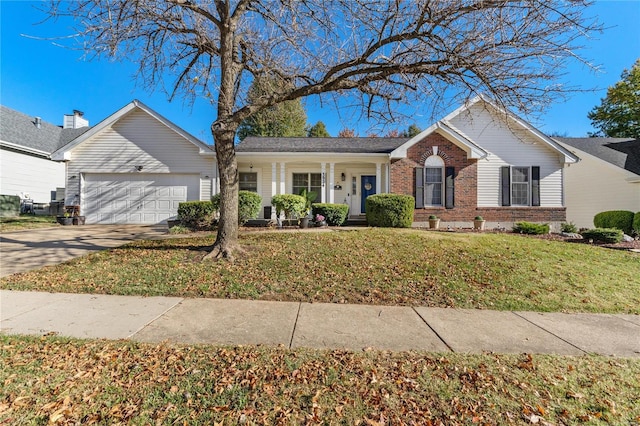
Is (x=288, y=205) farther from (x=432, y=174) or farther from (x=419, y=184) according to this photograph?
(x=432, y=174)

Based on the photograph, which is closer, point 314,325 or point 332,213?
point 314,325

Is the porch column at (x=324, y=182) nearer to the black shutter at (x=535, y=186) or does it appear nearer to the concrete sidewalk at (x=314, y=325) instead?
the black shutter at (x=535, y=186)

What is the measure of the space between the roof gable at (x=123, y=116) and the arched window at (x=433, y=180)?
9.61 metres

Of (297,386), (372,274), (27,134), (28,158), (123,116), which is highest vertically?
(27,134)

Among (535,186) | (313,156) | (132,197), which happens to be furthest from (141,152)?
(535,186)

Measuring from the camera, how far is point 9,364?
2.63 m

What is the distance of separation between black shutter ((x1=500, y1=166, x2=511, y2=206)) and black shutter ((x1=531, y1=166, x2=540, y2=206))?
1045 millimetres

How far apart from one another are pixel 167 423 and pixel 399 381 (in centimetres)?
177

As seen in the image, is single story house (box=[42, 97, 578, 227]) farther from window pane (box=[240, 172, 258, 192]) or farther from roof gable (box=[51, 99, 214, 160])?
window pane (box=[240, 172, 258, 192])

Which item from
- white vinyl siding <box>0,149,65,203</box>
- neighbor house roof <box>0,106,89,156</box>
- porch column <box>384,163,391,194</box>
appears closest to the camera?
porch column <box>384,163,391,194</box>

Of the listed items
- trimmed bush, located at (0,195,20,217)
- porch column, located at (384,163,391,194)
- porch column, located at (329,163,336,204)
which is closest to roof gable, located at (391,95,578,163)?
porch column, located at (384,163,391,194)

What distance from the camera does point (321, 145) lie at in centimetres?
1562

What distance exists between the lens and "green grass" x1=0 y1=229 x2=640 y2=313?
4871 mm

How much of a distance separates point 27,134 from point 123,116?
11.1 metres
